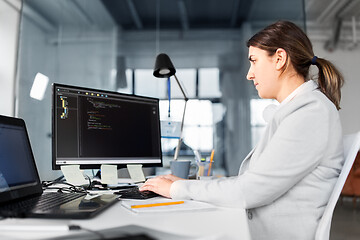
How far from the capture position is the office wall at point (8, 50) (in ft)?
10.9

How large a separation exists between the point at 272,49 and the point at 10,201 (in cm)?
89

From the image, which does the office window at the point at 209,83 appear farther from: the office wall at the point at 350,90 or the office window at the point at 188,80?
the office wall at the point at 350,90

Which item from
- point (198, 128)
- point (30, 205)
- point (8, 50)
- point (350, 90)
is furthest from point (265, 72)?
point (350, 90)

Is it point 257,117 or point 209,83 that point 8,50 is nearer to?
point 209,83

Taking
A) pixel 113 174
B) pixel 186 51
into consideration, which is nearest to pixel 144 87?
pixel 186 51

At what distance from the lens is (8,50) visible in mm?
3410

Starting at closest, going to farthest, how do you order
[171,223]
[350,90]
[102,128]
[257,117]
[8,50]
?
[171,223] → [102,128] → [8,50] → [257,117] → [350,90]

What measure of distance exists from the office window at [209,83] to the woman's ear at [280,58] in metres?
2.51

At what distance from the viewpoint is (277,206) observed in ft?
2.86

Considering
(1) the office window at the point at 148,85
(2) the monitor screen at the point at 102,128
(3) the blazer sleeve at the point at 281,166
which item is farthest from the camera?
(1) the office window at the point at 148,85

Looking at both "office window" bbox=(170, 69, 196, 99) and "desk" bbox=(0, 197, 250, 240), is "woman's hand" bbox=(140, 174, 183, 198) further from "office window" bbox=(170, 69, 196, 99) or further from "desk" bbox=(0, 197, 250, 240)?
"office window" bbox=(170, 69, 196, 99)

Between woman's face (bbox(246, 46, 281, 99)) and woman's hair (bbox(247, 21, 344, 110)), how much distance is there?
23 millimetres

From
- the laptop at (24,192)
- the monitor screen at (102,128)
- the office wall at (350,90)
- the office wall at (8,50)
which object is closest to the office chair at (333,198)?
the laptop at (24,192)

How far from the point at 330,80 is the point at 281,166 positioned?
16.4 inches
